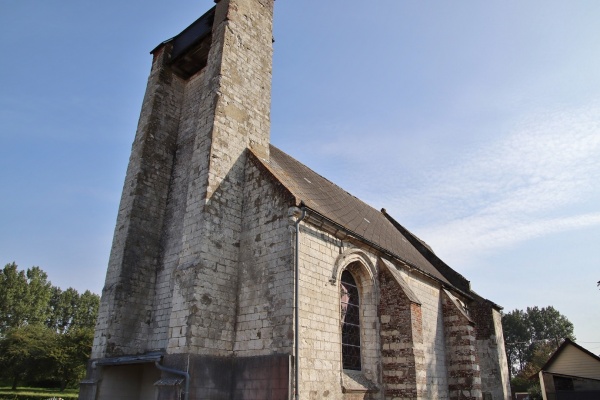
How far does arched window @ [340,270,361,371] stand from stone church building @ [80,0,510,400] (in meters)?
0.05

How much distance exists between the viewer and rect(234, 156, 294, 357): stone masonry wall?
8.23m

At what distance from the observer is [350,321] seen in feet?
33.9

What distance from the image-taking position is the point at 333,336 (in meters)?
9.06

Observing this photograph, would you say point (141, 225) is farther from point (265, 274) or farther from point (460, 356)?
point (460, 356)

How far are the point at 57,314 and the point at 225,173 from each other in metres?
65.8

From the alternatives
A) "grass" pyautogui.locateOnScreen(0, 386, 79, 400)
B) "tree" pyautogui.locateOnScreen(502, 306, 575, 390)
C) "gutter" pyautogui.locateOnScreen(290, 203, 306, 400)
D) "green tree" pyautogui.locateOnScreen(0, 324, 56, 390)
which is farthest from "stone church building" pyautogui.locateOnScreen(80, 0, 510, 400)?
"tree" pyautogui.locateOnScreen(502, 306, 575, 390)

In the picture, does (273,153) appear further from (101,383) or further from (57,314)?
(57,314)

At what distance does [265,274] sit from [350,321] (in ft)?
9.45

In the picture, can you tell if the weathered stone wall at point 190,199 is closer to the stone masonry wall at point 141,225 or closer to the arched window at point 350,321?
the stone masonry wall at point 141,225

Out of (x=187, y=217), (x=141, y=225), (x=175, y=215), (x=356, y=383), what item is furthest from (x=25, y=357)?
(x=356, y=383)

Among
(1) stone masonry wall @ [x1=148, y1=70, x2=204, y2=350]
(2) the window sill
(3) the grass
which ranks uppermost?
(1) stone masonry wall @ [x1=148, y1=70, x2=204, y2=350]

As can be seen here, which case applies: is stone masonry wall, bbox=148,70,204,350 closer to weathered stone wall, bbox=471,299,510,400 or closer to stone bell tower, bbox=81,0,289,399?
stone bell tower, bbox=81,0,289,399

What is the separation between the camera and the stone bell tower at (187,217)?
841cm

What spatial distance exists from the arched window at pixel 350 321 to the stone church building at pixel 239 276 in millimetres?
48
